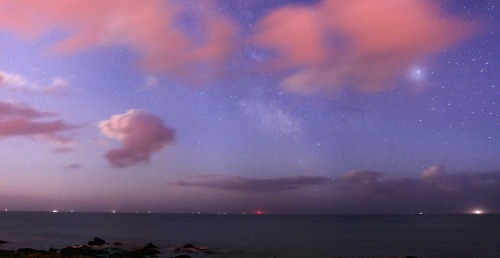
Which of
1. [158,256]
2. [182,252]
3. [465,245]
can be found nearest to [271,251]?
[182,252]

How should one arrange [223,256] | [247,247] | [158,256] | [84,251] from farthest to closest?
[247,247]
[223,256]
[158,256]
[84,251]

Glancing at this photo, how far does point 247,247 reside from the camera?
85188 mm

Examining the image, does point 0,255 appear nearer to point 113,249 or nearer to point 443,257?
point 113,249

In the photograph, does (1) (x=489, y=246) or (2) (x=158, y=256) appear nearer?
(2) (x=158, y=256)

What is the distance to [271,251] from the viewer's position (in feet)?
253

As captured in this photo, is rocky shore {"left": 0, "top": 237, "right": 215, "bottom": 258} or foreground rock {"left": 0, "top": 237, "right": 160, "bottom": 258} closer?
rocky shore {"left": 0, "top": 237, "right": 215, "bottom": 258}

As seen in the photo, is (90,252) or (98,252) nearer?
(90,252)

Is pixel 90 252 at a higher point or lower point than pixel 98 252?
higher

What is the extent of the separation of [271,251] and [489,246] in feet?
152

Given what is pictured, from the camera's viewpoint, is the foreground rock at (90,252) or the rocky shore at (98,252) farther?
the foreground rock at (90,252)

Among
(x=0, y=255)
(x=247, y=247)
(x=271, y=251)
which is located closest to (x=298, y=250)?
(x=271, y=251)

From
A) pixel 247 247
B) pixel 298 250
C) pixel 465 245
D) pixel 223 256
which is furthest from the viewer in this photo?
pixel 465 245

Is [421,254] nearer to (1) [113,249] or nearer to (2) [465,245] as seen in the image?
(2) [465,245]

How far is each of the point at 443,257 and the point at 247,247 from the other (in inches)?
1355
